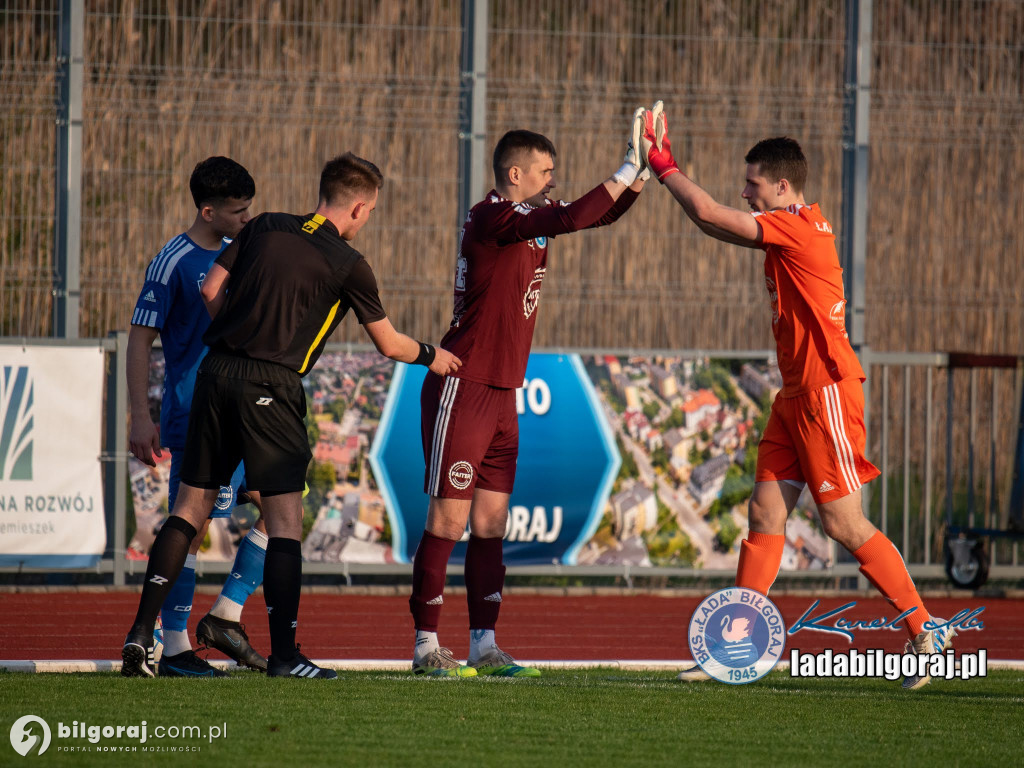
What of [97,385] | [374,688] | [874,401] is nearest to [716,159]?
[874,401]

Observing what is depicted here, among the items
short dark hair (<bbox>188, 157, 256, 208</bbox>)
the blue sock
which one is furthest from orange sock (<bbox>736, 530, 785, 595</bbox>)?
short dark hair (<bbox>188, 157, 256, 208</bbox>)

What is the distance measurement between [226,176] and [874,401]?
6581 mm

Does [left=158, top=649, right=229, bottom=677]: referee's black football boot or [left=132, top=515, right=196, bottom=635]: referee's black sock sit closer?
[left=132, top=515, right=196, bottom=635]: referee's black sock

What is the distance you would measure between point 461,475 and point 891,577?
5.94ft

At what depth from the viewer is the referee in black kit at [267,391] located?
5047 mm

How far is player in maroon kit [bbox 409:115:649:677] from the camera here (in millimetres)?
5531

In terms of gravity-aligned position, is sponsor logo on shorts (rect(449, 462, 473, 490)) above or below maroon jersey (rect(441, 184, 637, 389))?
below

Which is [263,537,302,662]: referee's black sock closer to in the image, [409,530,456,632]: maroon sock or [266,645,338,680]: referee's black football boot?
[266,645,338,680]: referee's black football boot

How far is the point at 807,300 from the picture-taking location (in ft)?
17.4

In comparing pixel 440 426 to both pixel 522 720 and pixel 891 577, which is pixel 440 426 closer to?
pixel 522 720

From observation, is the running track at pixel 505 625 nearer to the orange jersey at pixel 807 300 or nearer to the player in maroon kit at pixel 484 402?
the player in maroon kit at pixel 484 402

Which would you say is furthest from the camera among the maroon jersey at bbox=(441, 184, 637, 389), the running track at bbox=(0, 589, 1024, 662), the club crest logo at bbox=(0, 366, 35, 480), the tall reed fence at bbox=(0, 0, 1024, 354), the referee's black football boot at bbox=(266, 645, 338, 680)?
the tall reed fence at bbox=(0, 0, 1024, 354)

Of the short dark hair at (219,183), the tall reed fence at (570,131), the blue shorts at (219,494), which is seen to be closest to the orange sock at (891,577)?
the blue shorts at (219,494)

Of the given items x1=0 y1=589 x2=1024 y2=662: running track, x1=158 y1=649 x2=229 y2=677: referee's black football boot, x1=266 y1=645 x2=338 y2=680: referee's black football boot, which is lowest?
x1=0 y1=589 x2=1024 y2=662: running track
